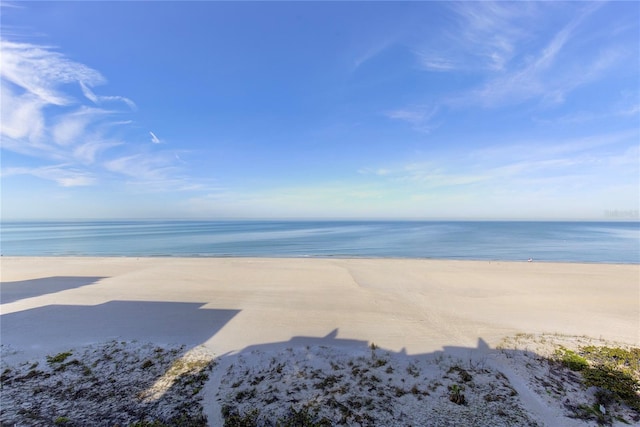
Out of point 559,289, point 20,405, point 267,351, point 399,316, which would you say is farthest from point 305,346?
point 559,289

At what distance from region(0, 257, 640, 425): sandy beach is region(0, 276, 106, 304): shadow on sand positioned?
0.05m

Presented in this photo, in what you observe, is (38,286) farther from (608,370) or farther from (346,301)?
(608,370)

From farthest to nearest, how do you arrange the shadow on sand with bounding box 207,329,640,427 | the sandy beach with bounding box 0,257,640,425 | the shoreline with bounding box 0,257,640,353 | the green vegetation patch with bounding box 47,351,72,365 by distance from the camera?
the shoreline with bounding box 0,257,640,353, the sandy beach with bounding box 0,257,640,425, the green vegetation patch with bounding box 47,351,72,365, the shadow on sand with bounding box 207,329,640,427

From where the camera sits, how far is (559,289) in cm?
1090

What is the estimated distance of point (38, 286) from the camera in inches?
439

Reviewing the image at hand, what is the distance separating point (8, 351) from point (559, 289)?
17.3 meters

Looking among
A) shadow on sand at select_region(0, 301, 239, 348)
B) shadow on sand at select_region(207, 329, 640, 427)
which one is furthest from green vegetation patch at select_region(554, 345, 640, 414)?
shadow on sand at select_region(0, 301, 239, 348)

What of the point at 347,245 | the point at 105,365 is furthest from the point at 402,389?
the point at 347,245

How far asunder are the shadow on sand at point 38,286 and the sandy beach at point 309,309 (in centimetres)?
5

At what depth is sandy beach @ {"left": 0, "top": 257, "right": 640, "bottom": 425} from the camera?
20.1ft

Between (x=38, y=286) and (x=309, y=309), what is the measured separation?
11.9m

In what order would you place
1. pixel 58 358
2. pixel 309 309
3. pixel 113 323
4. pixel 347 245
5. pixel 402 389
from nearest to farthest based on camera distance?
1. pixel 402 389
2. pixel 58 358
3. pixel 113 323
4. pixel 309 309
5. pixel 347 245

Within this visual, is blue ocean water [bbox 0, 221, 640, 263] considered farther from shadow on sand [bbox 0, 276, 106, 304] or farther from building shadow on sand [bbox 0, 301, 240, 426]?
building shadow on sand [bbox 0, 301, 240, 426]

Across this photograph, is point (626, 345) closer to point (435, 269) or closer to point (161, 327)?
point (435, 269)
